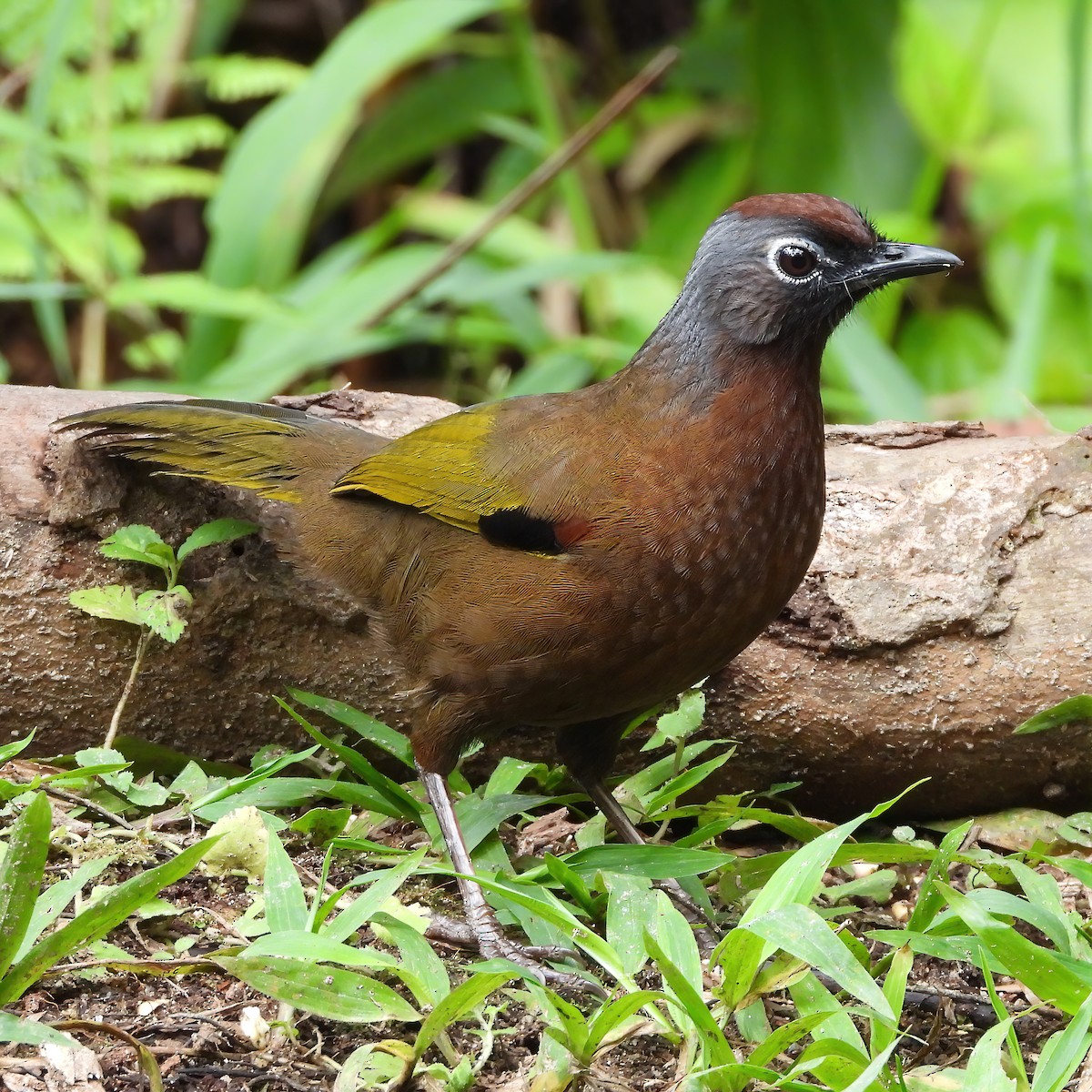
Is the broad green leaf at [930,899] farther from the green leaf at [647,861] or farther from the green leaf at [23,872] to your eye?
the green leaf at [23,872]

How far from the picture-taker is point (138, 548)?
3.77 m

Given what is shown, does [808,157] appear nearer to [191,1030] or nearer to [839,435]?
[839,435]

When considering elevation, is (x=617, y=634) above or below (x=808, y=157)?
below

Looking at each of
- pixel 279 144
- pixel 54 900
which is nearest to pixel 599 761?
pixel 54 900

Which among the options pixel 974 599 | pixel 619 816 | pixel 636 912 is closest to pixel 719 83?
pixel 974 599

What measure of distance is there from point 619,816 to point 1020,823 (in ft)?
3.57

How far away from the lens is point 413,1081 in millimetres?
2605

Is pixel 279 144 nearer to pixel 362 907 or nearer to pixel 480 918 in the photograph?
pixel 480 918

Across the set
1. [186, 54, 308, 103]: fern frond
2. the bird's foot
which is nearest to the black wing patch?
the bird's foot

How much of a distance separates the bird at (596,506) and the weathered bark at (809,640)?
0.62 ft

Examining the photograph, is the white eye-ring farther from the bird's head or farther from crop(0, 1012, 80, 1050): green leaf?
crop(0, 1012, 80, 1050): green leaf

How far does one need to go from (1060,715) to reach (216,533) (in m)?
2.27

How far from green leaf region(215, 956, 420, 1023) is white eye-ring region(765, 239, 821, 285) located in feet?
6.31

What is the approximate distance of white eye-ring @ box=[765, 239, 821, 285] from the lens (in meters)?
3.52
